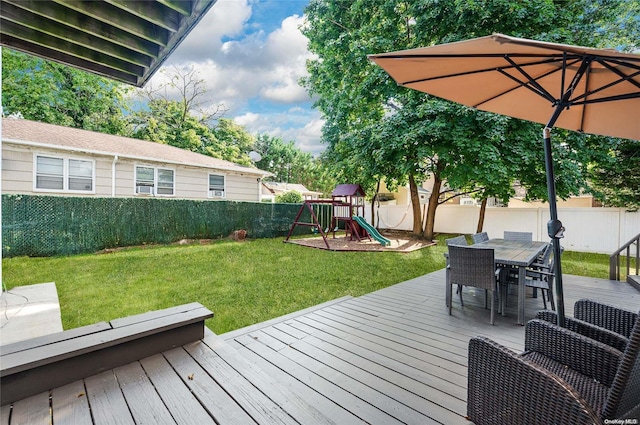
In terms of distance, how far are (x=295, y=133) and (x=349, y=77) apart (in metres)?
26.8

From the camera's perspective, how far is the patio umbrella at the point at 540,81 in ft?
5.90

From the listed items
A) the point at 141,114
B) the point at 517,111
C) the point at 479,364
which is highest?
the point at 141,114

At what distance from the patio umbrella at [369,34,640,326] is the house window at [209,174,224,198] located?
34.7ft

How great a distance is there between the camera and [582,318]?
203cm

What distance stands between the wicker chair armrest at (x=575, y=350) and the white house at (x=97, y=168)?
10.9 metres

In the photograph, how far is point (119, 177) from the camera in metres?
9.52

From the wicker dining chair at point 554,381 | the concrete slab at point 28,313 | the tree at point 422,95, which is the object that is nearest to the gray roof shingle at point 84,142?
the concrete slab at point 28,313

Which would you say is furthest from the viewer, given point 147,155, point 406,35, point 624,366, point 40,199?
point 147,155

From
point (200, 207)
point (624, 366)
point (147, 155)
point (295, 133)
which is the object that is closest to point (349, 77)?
point (200, 207)

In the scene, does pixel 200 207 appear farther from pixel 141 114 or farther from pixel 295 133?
pixel 295 133

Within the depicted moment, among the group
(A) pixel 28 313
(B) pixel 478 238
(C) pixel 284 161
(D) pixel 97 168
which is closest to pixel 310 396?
(A) pixel 28 313

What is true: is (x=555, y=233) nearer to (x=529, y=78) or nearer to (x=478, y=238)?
(x=529, y=78)

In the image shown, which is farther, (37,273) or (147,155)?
(147,155)

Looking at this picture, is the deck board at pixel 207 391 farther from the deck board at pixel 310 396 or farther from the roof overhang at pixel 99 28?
the roof overhang at pixel 99 28
